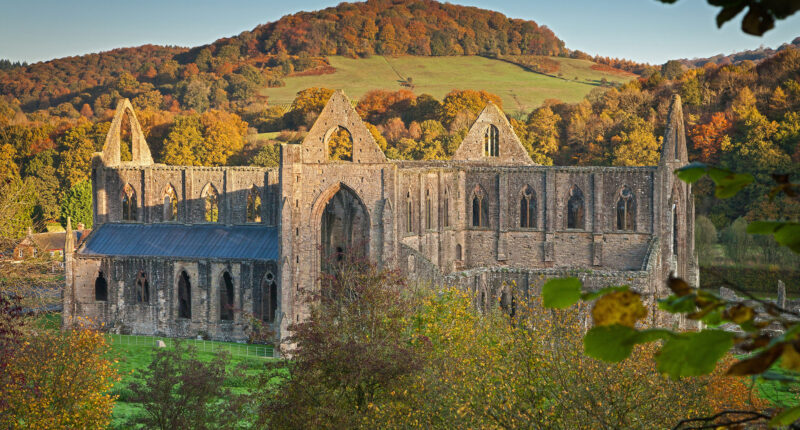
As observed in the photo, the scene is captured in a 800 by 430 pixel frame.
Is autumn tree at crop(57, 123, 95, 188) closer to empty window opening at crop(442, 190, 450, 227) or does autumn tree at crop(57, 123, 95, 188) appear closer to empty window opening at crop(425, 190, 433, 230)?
empty window opening at crop(442, 190, 450, 227)

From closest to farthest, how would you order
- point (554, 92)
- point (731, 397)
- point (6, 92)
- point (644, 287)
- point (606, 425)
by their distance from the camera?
point (606, 425) → point (731, 397) → point (644, 287) → point (554, 92) → point (6, 92)

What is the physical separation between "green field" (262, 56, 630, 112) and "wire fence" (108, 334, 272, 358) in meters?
56.9

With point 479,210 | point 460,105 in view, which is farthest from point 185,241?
point 460,105

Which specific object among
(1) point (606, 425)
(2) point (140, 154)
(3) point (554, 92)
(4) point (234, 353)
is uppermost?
(3) point (554, 92)

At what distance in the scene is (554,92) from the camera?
313 feet

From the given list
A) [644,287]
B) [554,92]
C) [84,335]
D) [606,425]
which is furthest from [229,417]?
[554,92]

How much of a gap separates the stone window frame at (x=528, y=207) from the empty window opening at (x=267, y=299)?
12411mm

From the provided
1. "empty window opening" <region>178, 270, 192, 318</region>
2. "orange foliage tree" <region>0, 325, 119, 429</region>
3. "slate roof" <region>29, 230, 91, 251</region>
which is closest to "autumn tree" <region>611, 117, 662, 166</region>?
"empty window opening" <region>178, 270, 192, 318</region>

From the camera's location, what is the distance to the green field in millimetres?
94750

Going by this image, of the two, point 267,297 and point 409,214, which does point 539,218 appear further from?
point 267,297

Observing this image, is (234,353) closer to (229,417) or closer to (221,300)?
(221,300)

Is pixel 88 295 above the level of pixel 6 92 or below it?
below

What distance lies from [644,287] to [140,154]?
3036cm

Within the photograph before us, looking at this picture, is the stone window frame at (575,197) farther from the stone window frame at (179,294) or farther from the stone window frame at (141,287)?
the stone window frame at (141,287)
